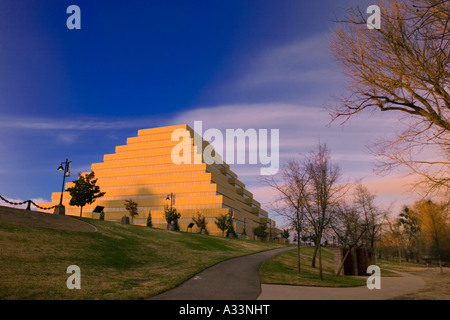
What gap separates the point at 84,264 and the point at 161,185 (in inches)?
3074

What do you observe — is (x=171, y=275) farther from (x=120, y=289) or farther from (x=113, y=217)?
(x=113, y=217)

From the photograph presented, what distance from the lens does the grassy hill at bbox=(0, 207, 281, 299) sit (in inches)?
452

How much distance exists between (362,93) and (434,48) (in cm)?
222

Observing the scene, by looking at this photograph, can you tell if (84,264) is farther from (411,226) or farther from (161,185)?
(161,185)

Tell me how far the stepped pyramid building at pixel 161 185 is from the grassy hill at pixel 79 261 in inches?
2283

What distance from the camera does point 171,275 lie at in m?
16.1

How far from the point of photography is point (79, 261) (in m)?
17.3

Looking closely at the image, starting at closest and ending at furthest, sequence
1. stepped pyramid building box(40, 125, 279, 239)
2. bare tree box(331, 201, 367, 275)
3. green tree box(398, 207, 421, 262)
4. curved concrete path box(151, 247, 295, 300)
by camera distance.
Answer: curved concrete path box(151, 247, 295, 300)
bare tree box(331, 201, 367, 275)
green tree box(398, 207, 421, 262)
stepped pyramid building box(40, 125, 279, 239)

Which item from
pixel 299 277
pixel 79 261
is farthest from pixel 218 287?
pixel 79 261

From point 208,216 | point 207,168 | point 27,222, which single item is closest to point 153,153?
point 207,168

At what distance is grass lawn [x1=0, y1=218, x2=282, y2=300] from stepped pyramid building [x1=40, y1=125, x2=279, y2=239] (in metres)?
60.0

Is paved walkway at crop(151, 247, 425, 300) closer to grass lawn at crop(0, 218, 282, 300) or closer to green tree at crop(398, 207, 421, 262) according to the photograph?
grass lawn at crop(0, 218, 282, 300)

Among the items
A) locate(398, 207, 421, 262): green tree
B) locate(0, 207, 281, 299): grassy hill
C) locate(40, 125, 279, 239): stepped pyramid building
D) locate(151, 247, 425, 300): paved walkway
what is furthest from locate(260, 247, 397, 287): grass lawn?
locate(40, 125, 279, 239): stepped pyramid building

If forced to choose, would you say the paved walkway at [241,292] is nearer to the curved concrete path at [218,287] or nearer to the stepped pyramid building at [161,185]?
the curved concrete path at [218,287]
